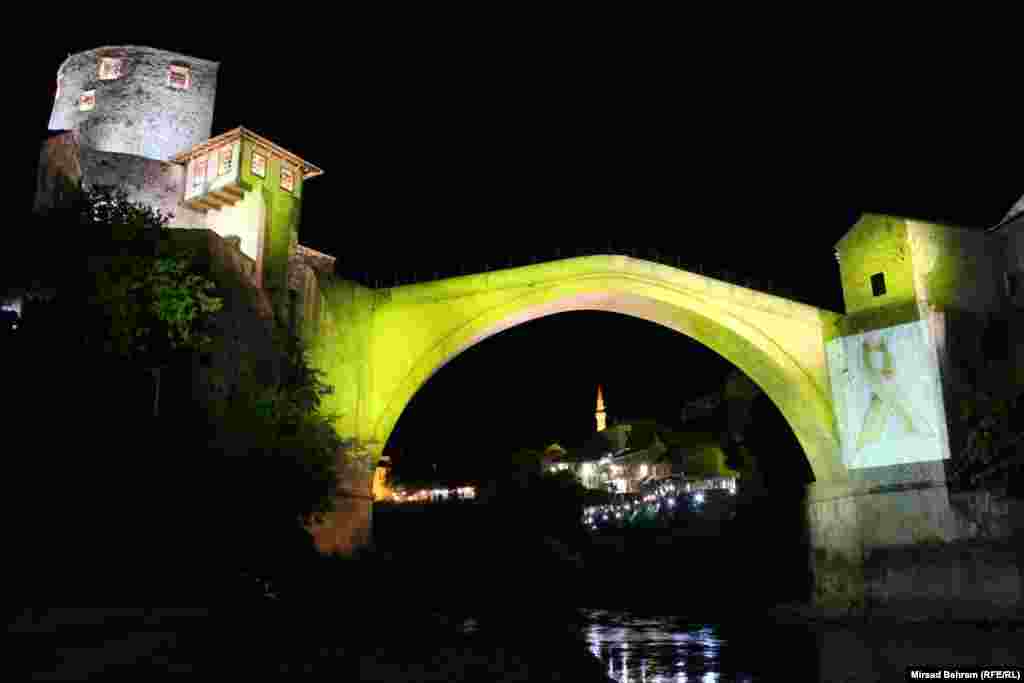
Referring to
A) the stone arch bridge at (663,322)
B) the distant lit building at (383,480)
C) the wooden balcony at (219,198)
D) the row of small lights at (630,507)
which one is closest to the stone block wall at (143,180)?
the wooden balcony at (219,198)

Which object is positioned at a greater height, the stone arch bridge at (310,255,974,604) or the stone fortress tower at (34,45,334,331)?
the stone fortress tower at (34,45,334,331)

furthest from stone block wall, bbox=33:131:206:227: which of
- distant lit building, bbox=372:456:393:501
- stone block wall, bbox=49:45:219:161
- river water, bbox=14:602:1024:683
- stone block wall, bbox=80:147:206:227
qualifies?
distant lit building, bbox=372:456:393:501

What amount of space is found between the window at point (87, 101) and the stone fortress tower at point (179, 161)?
32 mm

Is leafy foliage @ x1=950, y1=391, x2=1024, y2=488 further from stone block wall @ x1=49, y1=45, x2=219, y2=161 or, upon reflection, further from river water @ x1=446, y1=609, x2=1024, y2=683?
stone block wall @ x1=49, y1=45, x2=219, y2=161

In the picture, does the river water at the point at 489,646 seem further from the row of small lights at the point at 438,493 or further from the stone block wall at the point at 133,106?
the row of small lights at the point at 438,493

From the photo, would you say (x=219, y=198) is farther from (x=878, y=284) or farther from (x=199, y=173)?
(x=878, y=284)

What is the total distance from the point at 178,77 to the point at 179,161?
425cm

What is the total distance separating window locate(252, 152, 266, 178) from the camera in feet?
73.5

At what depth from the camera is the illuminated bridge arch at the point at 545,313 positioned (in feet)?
69.6

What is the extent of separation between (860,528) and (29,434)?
61.0 ft

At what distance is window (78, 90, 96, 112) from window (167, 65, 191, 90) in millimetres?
2335

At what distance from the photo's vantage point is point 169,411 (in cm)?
1466

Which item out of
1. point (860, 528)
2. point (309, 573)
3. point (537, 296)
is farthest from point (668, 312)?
→ point (309, 573)

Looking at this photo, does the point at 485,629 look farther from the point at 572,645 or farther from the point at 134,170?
the point at 134,170
